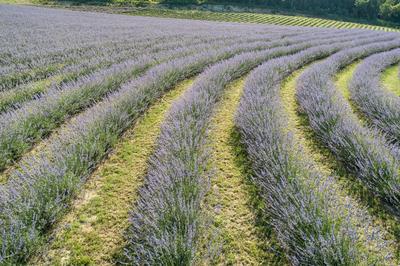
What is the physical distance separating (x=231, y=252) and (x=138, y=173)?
4.41ft

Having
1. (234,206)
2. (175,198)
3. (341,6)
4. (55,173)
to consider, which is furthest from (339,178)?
(341,6)

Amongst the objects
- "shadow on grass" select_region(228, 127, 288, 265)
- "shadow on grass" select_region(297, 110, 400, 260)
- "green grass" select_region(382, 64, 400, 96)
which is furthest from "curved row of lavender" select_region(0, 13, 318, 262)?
"green grass" select_region(382, 64, 400, 96)

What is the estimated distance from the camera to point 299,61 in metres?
7.03

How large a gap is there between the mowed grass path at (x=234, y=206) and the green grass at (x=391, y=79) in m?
4.66

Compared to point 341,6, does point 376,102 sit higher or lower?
lower

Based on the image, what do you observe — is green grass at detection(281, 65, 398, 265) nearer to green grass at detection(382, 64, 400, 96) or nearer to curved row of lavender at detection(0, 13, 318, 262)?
curved row of lavender at detection(0, 13, 318, 262)

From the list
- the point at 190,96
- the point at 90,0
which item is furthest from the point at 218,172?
the point at 90,0

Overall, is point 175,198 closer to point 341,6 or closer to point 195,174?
point 195,174

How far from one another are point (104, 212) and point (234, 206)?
1.21 metres

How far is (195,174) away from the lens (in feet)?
7.45

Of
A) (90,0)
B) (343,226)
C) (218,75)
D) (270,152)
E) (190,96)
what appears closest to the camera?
(343,226)

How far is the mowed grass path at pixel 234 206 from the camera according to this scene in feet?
5.99

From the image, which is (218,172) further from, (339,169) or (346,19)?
(346,19)

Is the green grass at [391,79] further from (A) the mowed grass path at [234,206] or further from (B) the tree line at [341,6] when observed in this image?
(B) the tree line at [341,6]
